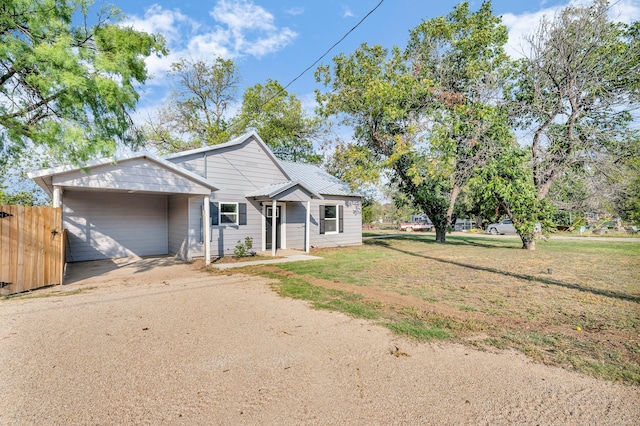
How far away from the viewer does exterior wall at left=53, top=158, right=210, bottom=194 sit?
25.1 feet

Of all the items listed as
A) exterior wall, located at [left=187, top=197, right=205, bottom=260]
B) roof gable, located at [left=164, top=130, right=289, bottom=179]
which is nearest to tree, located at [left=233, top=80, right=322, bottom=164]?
roof gable, located at [left=164, top=130, right=289, bottom=179]

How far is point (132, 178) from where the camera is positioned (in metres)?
8.47

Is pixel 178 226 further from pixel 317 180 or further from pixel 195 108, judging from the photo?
pixel 195 108

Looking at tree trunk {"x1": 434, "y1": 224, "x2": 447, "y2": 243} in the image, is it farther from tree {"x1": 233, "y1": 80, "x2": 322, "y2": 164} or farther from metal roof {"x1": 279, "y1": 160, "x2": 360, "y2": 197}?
tree {"x1": 233, "y1": 80, "x2": 322, "y2": 164}

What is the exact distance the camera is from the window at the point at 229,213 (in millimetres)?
11805

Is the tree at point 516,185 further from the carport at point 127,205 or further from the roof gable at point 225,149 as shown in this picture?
the carport at point 127,205

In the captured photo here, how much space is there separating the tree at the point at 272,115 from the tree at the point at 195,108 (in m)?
1.54

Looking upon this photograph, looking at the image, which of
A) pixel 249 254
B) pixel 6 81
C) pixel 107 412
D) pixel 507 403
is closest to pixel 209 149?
pixel 249 254

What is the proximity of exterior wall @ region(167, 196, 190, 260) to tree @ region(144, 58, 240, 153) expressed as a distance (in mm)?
11935

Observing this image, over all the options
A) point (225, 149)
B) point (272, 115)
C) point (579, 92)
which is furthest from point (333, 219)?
point (272, 115)

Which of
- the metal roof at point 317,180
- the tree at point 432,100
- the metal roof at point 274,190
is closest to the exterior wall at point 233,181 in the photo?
the metal roof at point 274,190

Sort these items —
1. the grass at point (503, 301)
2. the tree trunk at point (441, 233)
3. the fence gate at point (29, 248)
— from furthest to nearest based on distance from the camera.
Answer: the tree trunk at point (441, 233) < the fence gate at point (29, 248) < the grass at point (503, 301)

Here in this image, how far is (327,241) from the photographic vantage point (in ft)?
50.3

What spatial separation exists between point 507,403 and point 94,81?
356 inches
